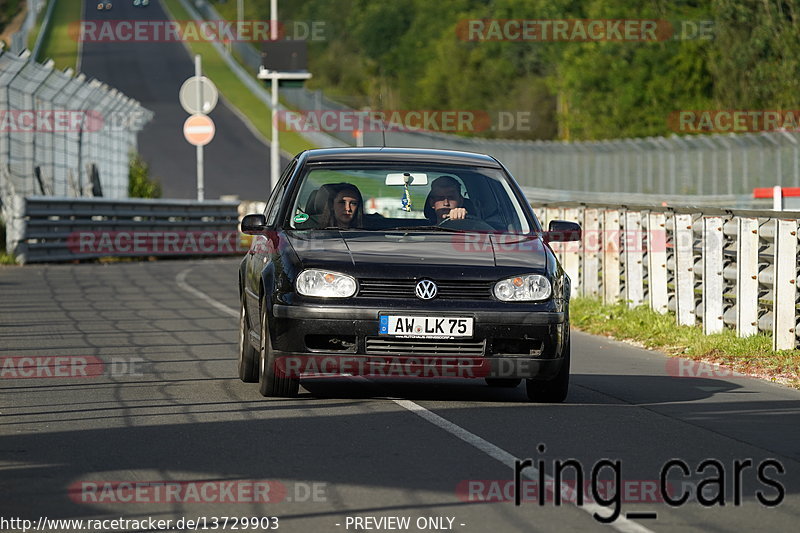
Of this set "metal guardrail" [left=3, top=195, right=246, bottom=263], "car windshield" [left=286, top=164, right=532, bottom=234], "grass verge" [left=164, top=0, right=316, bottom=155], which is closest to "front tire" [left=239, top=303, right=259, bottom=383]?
"car windshield" [left=286, top=164, right=532, bottom=234]

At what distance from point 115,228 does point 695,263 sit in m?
17.4

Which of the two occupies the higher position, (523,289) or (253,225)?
(253,225)

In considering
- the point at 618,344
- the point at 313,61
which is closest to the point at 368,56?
the point at 313,61

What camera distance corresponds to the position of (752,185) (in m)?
35.4

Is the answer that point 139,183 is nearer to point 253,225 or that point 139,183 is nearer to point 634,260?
point 634,260

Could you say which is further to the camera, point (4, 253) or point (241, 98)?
point (241, 98)

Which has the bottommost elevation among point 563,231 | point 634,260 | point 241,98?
point 634,260

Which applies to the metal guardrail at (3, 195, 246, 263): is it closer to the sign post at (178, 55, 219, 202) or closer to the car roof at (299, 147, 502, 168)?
the sign post at (178, 55, 219, 202)

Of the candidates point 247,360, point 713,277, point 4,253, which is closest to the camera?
point 247,360

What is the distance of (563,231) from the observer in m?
10.7

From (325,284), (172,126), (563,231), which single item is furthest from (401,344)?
(172,126)

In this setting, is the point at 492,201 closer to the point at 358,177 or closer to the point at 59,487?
the point at 358,177

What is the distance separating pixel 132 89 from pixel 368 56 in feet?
185

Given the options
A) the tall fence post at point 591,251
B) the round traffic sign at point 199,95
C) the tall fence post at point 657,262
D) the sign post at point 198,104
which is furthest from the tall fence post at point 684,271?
the round traffic sign at point 199,95
